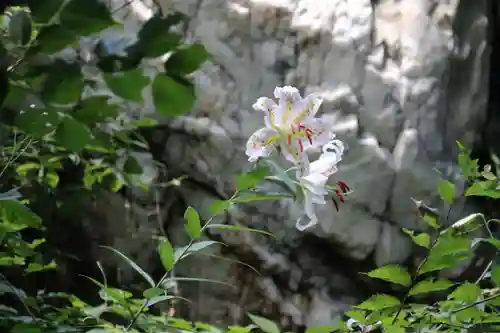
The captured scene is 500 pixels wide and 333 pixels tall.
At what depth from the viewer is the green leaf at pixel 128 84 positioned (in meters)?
0.36

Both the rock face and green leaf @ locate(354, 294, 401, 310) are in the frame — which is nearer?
green leaf @ locate(354, 294, 401, 310)

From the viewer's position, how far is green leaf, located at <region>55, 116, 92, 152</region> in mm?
377

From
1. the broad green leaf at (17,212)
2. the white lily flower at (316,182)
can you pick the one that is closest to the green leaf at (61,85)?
the broad green leaf at (17,212)

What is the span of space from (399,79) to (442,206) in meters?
0.49

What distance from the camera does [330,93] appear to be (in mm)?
1980

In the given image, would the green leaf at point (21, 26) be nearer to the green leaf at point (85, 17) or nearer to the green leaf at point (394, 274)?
the green leaf at point (85, 17)

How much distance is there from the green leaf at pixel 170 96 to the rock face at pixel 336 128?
155cm

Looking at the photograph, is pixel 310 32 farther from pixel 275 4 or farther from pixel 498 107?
pixel 498 107

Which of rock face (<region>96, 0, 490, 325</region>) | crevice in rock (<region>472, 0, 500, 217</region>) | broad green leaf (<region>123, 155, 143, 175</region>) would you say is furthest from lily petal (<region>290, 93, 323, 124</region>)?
crevice in rock (<region>472, 0, 500, 217</region>)

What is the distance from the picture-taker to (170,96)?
37 cm

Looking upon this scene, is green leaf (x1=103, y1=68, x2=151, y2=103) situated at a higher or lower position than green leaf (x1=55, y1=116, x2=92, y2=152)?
higher

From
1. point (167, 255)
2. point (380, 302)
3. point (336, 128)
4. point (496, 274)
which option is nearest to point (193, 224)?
point (167, 255)

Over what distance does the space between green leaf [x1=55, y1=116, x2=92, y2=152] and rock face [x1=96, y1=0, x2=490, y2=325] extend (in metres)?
1.54

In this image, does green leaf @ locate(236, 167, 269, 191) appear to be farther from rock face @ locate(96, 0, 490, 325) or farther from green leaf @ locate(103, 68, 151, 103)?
rock face @ locate(96, 0, 490, 325)
